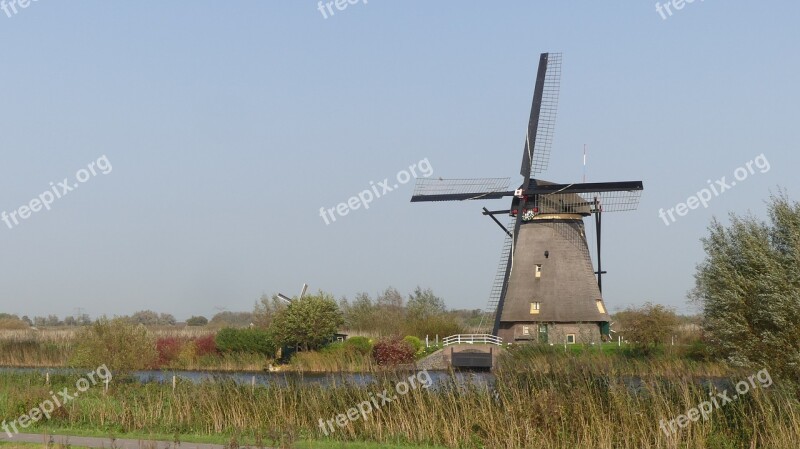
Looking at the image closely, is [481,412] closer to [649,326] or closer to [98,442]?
[98,442]

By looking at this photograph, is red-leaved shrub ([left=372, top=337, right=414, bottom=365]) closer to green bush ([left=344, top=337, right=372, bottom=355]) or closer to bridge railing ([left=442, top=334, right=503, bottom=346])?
green bush ([left=344, top=337, right=372, bottom=355])

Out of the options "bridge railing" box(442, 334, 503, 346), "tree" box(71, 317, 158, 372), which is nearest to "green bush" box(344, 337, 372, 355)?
"bridge railing" box(442, 334, 503, 346)

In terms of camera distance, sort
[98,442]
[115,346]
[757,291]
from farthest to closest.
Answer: [115,346] → [757,291] → [98,442]

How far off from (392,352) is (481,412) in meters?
31.2

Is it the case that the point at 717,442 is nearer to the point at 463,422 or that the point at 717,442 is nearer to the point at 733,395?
the point at 733,395

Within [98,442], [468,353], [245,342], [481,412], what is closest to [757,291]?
[481,412]

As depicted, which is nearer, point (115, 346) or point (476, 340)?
point (115, 346)

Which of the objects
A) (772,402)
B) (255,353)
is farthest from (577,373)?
(255,353)

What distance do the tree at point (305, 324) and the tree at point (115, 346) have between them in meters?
19.4

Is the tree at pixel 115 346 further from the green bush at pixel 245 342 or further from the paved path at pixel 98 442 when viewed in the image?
the green bush at pixel 245 342

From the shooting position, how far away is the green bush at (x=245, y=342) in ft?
187

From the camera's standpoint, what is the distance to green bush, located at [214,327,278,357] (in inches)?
2240

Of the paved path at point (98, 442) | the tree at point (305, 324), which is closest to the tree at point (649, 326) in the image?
the tree at point (305, 324)

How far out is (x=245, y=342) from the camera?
57188 mm
